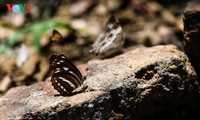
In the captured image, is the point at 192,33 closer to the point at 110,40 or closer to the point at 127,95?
the point at 127,95

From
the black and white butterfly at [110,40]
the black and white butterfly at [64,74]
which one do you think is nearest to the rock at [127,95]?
the black and white butterfly at [64,74]

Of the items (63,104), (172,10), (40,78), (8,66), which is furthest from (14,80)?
(172,10)

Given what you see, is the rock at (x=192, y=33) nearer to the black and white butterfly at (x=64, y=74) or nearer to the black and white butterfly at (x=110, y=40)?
the black and white butterfly at (x=110, y=40)

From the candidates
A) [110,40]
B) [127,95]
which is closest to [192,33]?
[127,95]

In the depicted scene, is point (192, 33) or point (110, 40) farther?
point (110, 40)

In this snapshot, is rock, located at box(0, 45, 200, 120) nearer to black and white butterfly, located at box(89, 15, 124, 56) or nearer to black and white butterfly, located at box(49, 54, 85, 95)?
black and white butterfly, located at box(49, 54, 85, 95)

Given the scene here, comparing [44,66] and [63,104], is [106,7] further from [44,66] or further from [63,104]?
[63,104]
